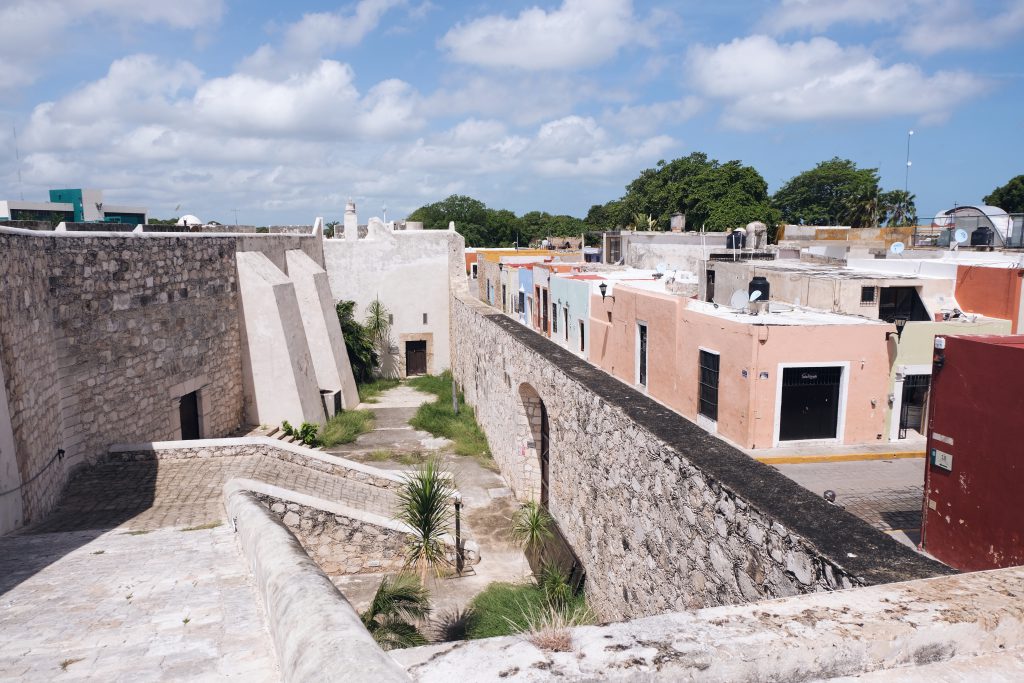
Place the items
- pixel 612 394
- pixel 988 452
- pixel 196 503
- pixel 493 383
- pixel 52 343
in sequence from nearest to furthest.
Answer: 1. pixel 988 452
2. pixel 612 394
3. pixel 196 503
4. pixel 52 343
5. pixel 493 383

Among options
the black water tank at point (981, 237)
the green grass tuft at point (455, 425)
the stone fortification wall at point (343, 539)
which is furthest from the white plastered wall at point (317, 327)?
the black water tank at point (981, 237)

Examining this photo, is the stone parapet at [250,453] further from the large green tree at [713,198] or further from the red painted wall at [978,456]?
the large green tree at [713,198]

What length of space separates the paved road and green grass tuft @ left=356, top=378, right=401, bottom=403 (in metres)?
15.8

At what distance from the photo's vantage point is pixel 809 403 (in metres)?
9.97

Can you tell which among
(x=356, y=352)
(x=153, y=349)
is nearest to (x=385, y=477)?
(x=153, y=349)

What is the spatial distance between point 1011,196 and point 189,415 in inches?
2355

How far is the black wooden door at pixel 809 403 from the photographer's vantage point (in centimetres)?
988

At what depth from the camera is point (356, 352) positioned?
2444 cm

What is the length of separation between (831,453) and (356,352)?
18172 millimetres

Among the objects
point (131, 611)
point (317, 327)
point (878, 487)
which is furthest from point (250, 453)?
point (317, 327)

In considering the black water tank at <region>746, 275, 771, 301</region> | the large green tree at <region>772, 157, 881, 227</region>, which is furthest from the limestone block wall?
the large green tree at <region>772, 157, 881, 227</region>

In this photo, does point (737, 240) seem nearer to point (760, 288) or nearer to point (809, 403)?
point (760, 288)

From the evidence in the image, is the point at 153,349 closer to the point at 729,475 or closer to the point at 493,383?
the point at 493,383

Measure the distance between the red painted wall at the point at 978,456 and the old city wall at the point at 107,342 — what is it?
955 cm
